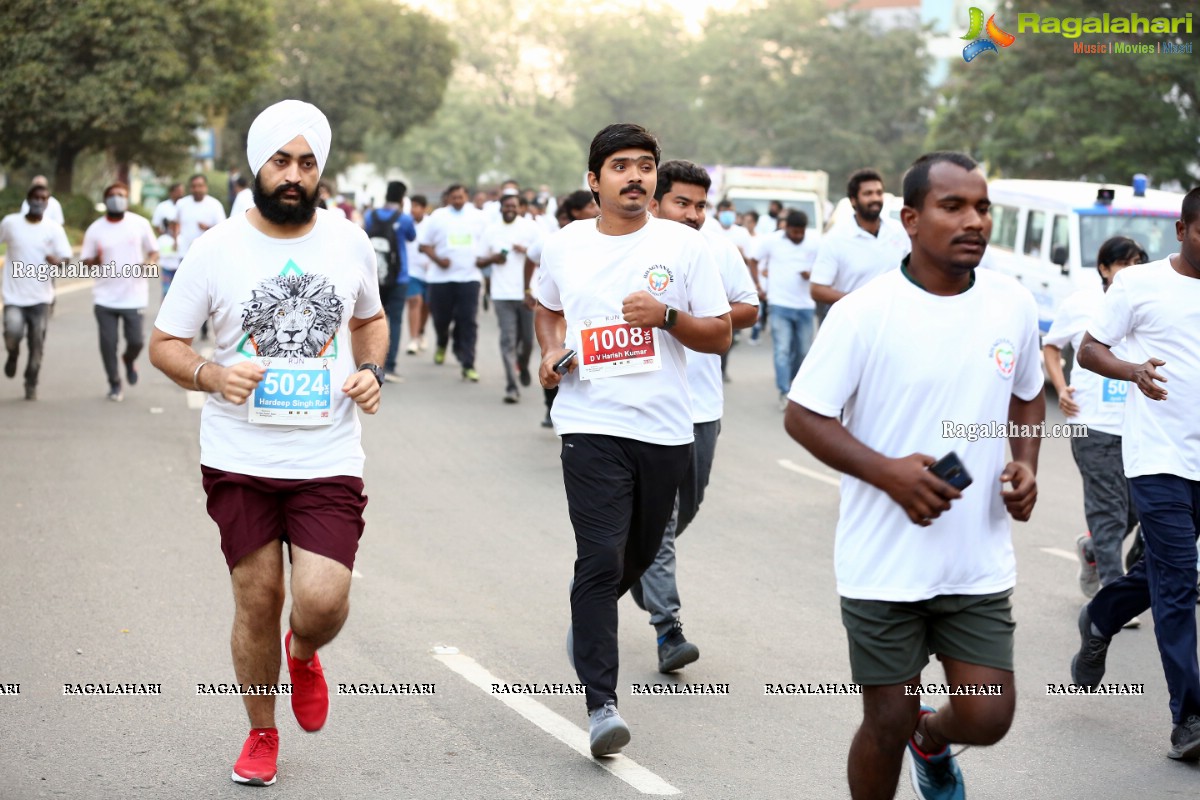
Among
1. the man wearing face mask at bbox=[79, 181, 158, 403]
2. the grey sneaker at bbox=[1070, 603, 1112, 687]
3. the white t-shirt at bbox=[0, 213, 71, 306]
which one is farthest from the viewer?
the man wearing face mask at bbox=[79, 181, 158, 403]

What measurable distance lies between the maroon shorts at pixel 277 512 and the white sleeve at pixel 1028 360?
2061mm

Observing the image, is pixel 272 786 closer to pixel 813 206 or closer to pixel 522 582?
pixel 522 582

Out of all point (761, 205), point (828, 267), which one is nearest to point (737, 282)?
point (828, 267)

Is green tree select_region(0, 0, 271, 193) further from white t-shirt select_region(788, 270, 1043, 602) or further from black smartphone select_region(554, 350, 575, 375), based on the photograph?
white t-shirt select_region(788, 270, 1043, 602)

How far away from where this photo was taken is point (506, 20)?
93.5 meters

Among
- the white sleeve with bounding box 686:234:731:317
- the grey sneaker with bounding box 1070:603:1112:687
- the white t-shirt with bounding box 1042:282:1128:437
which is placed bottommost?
the grey sneaker with bounding box 1070:603:1112:687

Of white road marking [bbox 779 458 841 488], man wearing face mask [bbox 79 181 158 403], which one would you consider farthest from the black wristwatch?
man wearing face mask [bbox 79 181 158 403]

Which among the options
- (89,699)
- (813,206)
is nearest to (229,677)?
(89,699)

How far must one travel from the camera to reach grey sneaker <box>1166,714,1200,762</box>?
5.40 meters

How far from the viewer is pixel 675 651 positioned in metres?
6.30

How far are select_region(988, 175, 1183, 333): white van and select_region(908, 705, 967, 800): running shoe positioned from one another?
12596 mm

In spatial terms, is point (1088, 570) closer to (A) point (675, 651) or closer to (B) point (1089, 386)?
(B) point (1089, 386)

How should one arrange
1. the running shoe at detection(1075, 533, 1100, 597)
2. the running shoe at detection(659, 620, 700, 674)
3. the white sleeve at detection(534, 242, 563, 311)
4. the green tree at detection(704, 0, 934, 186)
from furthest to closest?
the green tree at detection(704, 0, 934, 186)
the running shoe at detection(1075, 533, 1100, 597)
the running shoe at detection(659, 620, 700, 674)
the white sleeve at detection(534, 242, 563, 311)

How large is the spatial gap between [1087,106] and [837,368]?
93.5 feet
